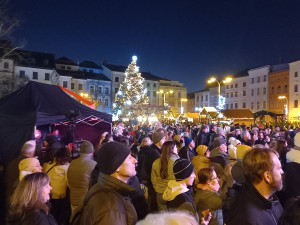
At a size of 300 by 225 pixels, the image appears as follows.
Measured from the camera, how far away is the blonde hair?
281cm

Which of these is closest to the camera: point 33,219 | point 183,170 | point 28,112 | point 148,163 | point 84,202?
point 84,202

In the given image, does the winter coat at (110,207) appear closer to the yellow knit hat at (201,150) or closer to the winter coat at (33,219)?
the winter coat at (33,219)

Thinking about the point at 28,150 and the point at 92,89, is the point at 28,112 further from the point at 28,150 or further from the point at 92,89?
the point at 92,89

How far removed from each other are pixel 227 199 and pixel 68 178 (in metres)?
2.72

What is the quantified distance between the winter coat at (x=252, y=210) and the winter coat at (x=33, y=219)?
1.74 m

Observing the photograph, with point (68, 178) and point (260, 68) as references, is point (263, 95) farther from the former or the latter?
point (68, 178)

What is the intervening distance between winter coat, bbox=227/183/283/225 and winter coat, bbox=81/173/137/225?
857mm

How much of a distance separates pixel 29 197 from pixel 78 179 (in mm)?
2089

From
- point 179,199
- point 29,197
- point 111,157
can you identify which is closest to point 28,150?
point 29,197

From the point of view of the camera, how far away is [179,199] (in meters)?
3.42

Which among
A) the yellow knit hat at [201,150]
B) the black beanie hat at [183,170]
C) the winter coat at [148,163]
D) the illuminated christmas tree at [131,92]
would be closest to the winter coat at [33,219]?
the black beanie hat at [183,170]

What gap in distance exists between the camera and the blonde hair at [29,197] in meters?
2.81

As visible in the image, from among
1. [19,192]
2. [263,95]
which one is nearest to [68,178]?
[19,192]

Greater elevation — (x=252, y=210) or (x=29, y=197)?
(x=252, y=210)
